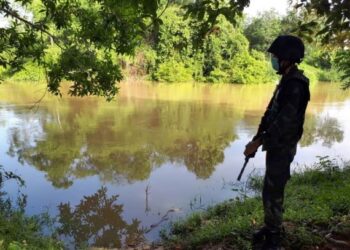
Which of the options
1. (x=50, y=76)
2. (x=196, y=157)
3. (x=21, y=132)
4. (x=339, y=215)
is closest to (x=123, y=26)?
(x=50, y=76)

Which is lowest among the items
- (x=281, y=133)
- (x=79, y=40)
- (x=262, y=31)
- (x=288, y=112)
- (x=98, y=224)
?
(x=98, y=224)

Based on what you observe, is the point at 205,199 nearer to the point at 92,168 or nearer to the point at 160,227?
the point at 160,227

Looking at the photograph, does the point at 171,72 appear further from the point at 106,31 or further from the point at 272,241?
the point at 272,241

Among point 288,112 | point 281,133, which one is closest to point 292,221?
point 281,133

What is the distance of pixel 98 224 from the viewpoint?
650 cm

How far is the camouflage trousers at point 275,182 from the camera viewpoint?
→ 290cm

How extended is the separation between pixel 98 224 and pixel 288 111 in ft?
14.6

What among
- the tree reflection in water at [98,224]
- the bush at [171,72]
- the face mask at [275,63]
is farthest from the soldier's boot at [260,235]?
the bush at [171,72]

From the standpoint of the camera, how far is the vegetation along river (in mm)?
6906

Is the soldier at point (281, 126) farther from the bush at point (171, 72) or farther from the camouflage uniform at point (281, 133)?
the bush at point (171, 72)

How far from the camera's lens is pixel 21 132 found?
12391mm

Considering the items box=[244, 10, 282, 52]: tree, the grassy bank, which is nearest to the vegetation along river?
the grassy bank

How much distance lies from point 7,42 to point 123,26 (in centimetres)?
168

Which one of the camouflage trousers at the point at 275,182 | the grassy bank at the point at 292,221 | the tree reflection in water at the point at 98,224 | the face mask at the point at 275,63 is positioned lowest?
the tree reflection in water at the point at 98,224
